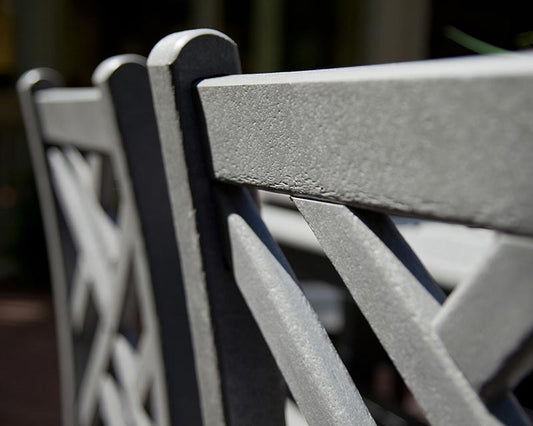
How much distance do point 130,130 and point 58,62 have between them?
5727 millimetres

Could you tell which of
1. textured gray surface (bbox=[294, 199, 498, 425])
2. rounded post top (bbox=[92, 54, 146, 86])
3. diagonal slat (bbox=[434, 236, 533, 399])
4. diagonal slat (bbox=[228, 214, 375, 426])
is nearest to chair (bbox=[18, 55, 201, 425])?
rounded post top (bbox=[92, 54, 146, 86])

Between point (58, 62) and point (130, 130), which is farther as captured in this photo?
point (58, 62)

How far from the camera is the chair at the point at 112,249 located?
2.85ft

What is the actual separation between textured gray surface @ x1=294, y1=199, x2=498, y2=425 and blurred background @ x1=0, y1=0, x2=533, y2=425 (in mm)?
4574

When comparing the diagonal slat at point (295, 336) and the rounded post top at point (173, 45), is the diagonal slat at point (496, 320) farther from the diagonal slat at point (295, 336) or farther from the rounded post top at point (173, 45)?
the rounded post top at point (173, 45)

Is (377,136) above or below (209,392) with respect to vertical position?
above

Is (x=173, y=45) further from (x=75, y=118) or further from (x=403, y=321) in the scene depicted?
(x=75, y=118)

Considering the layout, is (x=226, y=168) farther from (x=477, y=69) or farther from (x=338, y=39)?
(x=338, y=39)

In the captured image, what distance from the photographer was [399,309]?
449 mm

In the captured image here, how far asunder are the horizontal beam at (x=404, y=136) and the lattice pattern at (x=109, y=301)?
39 cm

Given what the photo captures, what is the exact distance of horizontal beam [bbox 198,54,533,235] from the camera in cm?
34

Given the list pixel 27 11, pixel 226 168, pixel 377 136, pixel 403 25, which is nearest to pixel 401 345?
pixel 377 136

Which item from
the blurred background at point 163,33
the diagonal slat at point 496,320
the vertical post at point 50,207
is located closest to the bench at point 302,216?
the diagonal slat at point 496,320

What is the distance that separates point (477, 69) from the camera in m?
0.35
